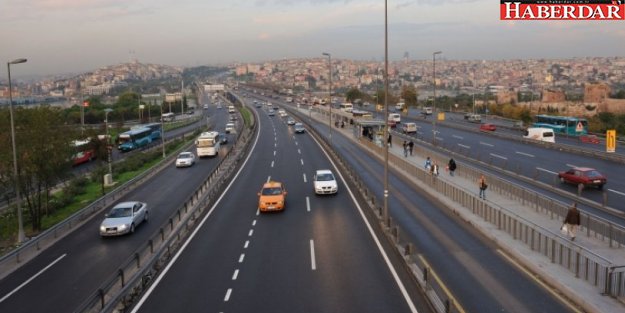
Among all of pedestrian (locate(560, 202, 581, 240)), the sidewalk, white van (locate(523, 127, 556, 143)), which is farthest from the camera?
white van (locate(523, 127, 556, 143))

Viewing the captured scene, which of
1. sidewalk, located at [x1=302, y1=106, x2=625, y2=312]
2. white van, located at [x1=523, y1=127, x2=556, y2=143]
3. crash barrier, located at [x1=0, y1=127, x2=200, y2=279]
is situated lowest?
crash barrier, located at [x1=0, y1=127, x2=200, y2=279]

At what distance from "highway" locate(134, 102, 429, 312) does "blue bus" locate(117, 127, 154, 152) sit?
127ft

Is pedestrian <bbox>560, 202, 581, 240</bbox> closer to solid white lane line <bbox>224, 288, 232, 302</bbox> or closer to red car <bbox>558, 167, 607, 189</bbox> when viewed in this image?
solid white lane line <bbox>224, 288, 232, 302</bbox>

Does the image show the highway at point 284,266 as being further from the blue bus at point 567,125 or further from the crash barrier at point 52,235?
the blue bus at point 567,125

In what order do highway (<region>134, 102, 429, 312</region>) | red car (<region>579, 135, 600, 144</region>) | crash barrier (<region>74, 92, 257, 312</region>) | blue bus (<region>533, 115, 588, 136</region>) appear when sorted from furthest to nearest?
blue bus (<region>533, 115, 588, 136</region>) → red car (<region>579, 135, 600, 144</region>) → highway (<region>134, 102, 429, 312</region>) → crash barrier (<region>74, 92, 257, 312</region>)

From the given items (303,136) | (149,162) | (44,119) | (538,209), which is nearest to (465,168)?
(538,209)

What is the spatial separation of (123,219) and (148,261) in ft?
21.4

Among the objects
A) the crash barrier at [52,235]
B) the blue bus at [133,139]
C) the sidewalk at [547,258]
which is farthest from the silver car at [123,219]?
the blue bus at [133,139]

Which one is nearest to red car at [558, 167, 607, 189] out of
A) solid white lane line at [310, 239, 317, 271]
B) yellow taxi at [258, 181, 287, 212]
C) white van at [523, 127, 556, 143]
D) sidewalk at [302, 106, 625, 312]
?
sidewalk at [302, 106, 625, 312]

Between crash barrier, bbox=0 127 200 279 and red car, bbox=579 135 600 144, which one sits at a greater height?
red car, bbox=579 135 600 144

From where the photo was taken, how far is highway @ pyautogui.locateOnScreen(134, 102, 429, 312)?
14008mm

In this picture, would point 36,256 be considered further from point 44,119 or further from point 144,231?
point 44,119

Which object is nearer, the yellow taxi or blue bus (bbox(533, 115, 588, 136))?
the yellow taxi

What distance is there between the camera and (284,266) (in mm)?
17188
